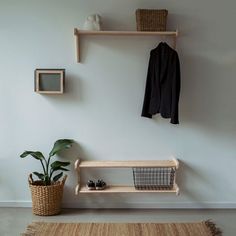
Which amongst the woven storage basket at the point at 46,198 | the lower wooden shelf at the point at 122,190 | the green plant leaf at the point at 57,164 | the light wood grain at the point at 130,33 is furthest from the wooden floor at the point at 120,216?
the light wood grain at the point at 130,33

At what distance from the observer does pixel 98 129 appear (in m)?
3.68

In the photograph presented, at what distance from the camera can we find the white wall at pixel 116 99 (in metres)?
3.54

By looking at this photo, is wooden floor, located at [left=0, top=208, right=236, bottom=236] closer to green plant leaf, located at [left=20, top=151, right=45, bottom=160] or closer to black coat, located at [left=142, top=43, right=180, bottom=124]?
Answer: green plant leaf, located at [left=20, top=151, right=45, bottom=160]

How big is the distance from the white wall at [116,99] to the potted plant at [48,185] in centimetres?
17

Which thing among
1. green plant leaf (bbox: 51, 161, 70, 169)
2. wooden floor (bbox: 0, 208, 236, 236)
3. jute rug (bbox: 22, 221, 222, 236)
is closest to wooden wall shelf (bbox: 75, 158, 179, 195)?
green plant leaf (bbox: 51, 161, 70, 169)

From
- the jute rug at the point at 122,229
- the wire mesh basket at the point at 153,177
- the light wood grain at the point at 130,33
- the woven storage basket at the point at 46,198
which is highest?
the light wood grain at the point at 130,33

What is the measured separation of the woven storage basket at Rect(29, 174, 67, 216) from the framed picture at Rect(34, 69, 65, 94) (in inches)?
36.0

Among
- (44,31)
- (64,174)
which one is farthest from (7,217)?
(44,31)

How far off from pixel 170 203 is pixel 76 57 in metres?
1.81

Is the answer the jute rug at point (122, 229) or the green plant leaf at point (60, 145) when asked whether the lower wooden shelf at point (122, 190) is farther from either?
the green plant leaf at point (60, 145)

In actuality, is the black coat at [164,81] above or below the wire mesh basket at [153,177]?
above

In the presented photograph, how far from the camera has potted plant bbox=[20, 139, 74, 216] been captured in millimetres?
3455

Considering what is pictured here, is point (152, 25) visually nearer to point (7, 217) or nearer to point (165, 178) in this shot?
point (165, 178)

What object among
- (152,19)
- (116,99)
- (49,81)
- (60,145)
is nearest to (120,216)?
(60,145)
